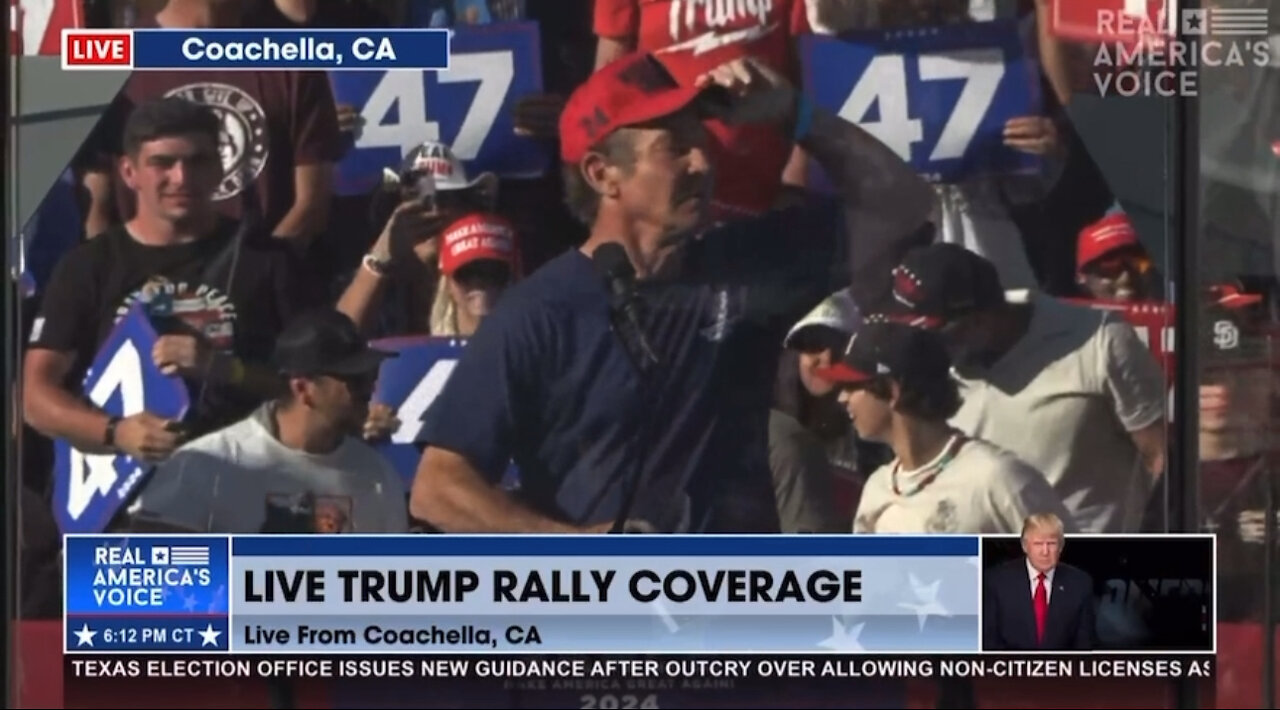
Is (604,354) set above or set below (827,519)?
above

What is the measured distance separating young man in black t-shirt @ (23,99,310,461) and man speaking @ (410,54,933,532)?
424 mm

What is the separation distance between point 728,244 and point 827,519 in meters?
0.58

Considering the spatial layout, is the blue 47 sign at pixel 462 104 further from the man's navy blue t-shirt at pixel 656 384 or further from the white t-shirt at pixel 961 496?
the white t-shirt at pixel 961 496

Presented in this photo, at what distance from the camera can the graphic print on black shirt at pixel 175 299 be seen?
3072 mm

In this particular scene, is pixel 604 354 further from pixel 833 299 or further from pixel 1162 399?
pixel 1162 399

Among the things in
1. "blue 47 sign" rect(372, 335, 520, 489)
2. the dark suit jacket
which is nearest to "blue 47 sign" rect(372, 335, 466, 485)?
"blue 47 sign" rect(372, 335, 520, 489)

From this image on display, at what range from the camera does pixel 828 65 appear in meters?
3.04

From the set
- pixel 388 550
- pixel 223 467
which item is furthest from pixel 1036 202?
pixel 223 467

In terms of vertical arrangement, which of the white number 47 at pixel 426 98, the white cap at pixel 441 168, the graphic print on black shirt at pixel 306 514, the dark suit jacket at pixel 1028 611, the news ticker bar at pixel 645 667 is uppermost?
the white number 47 at pixel 426 98

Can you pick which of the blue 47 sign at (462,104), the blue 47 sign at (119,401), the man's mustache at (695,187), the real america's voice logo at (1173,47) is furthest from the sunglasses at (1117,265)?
the blue 47 sign at (119,401)

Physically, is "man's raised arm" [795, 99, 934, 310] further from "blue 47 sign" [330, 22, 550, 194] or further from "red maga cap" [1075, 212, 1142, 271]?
"blue 47 sign" [330, 22, 550, 194]

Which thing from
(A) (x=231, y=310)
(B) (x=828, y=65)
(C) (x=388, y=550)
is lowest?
(C) (x=388, y=550)

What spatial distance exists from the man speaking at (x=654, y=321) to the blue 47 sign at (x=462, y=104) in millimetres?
113

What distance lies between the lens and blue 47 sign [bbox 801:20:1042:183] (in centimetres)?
303
